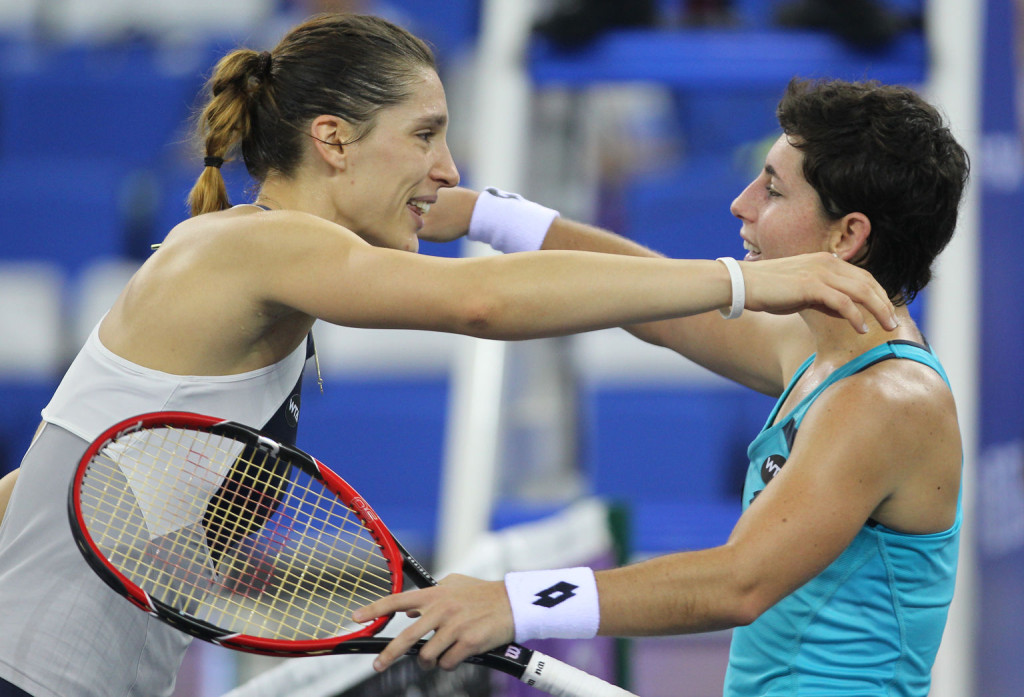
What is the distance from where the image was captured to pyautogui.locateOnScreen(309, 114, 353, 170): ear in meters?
2.00

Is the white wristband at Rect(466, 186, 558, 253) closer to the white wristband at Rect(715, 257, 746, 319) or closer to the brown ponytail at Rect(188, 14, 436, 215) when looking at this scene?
the brown ponytail at Rect(188, 14, 436, 215)

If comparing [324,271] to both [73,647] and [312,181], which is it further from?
[73,647]

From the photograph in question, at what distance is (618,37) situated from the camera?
15.8 feet

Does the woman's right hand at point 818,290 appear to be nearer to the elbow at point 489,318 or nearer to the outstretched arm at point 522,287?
the outstretched arm at point 522,287

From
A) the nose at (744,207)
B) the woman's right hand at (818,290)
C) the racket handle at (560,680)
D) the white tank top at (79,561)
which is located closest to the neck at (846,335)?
the nose at (744,207)

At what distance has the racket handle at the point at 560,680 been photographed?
75.5 inches

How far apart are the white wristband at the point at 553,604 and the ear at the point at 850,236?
2.42ft

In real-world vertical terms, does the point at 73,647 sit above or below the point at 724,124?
below

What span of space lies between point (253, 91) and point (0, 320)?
209 inches

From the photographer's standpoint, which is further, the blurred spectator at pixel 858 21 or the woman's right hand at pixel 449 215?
the blurred spectator at pixel 858 21

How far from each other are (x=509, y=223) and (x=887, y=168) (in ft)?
2.59

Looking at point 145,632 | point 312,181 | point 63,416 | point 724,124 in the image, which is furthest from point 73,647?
point 724,124

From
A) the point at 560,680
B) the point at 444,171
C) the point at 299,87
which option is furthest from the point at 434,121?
the point at 560,680

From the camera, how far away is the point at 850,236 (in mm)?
2133
